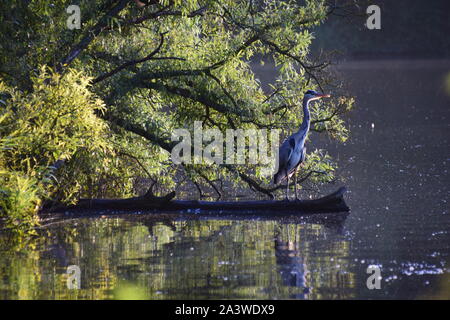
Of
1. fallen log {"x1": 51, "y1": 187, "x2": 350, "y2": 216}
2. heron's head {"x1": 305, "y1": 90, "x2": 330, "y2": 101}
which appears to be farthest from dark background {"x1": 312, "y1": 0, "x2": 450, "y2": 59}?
fallen log {"x1": 51, "y1": 187, "x2": 350, "y2": 216}

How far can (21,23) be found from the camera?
16953mm

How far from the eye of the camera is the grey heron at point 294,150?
56.2ft

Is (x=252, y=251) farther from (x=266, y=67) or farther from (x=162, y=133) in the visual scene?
(x=266, y=67)

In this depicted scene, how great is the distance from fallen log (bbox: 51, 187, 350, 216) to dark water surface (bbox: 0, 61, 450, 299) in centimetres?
32

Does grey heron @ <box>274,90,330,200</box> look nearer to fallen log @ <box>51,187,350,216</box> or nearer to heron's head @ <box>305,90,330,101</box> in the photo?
heron's head @ <box>305,90,330,101</box>

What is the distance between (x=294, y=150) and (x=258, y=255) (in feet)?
14.2

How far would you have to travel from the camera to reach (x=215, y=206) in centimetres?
1648

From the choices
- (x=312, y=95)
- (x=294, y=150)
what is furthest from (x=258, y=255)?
(x=312, y=95)

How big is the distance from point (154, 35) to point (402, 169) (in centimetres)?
798

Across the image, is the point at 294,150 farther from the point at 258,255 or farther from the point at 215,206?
the point at 258,255

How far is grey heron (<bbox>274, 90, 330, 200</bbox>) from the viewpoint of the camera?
56.2ft

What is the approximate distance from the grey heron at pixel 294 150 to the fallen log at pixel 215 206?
0.69 metres

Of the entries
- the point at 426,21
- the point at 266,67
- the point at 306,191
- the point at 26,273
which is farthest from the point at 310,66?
the point at 426,21

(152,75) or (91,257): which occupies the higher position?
(152,75)
